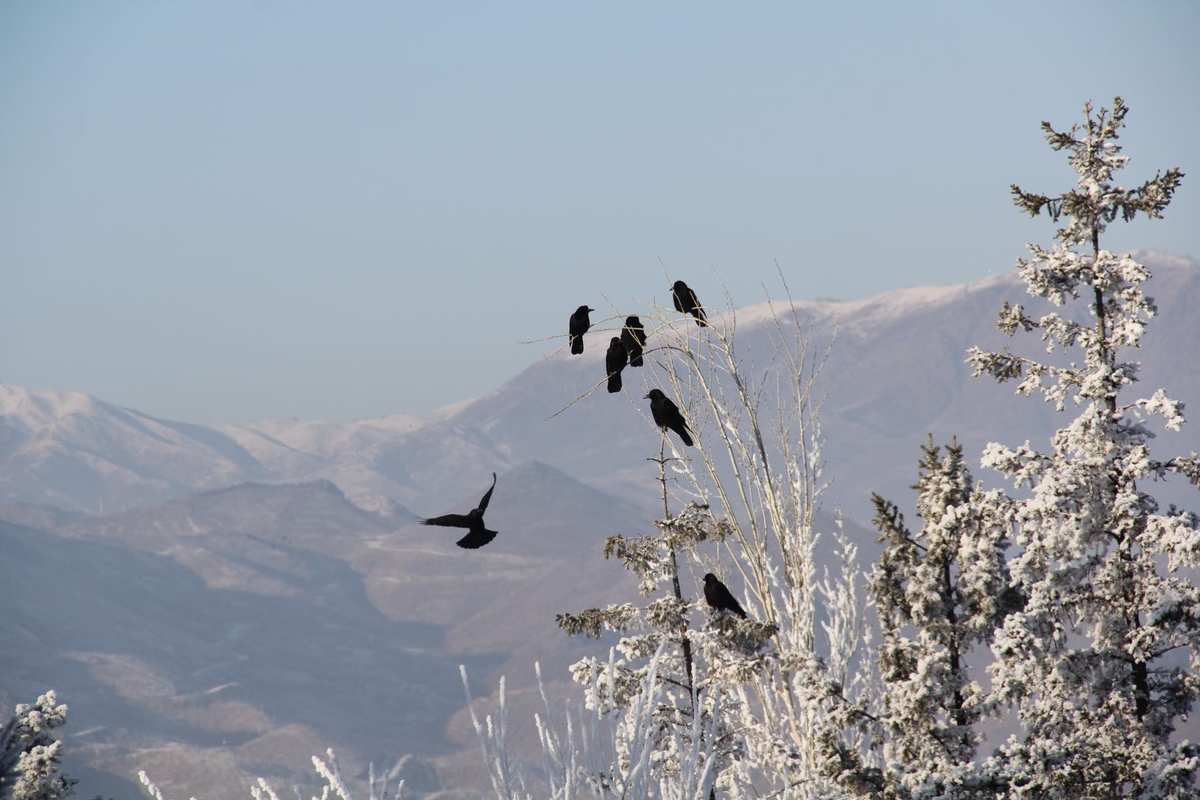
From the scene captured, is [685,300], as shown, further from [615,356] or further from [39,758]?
[39,758]

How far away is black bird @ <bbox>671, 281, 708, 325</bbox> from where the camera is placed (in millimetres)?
8320

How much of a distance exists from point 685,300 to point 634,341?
0.75 metres

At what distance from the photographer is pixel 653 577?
1212 cm

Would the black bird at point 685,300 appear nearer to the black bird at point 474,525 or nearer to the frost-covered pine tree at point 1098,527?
the black bird at point 474,525

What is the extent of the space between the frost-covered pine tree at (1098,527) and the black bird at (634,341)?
496 centimetres

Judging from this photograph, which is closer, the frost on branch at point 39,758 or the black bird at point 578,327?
the black bird at point 578,327

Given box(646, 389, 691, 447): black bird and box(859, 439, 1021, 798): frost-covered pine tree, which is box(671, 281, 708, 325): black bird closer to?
box(646, 389, 691, 447): black bird

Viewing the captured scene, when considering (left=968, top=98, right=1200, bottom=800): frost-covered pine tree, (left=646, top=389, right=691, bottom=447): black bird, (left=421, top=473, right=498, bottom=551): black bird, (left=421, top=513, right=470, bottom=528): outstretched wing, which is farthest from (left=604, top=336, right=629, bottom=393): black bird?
(left=968, top=98, right=1200, bottom=800): frost-covered pine tree

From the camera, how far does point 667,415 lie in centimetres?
842

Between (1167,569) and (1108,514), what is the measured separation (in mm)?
801

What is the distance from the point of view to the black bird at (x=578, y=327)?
8.36m

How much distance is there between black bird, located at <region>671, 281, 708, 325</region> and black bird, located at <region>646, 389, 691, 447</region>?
0.55 metres

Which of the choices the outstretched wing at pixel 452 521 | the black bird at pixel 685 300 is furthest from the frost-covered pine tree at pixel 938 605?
the outstretched wing at pixel 452 521

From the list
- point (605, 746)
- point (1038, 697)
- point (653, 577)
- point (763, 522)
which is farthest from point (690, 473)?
point (1038, 697)
